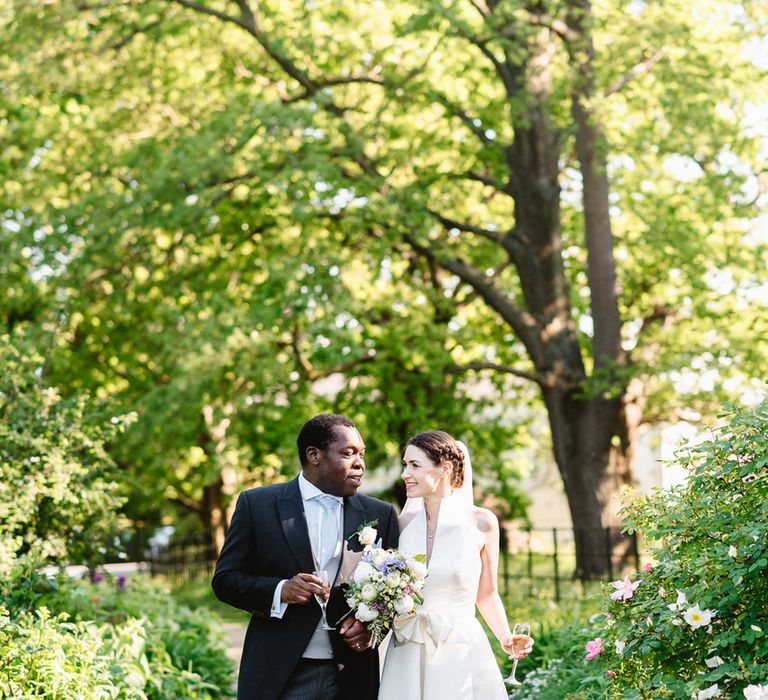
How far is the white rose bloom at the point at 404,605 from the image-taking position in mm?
5205

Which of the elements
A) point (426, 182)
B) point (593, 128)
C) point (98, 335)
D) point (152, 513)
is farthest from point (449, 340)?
point (152, 513)

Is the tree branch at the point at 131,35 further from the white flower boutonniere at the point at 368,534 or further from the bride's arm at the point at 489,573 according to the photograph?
the white flower boutonniere at the point at 368,534

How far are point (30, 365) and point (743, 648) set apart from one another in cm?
775

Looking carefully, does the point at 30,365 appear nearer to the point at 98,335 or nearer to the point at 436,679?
the point at 436,679

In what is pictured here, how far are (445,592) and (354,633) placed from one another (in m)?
0.85

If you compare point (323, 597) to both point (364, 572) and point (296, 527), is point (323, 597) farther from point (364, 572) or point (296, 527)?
point (296, 527)

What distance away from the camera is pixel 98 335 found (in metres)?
23.2

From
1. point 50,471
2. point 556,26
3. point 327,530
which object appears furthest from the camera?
point 556,26

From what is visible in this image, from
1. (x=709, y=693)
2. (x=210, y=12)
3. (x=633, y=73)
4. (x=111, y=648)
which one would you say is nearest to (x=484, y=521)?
(x=709, y=693)

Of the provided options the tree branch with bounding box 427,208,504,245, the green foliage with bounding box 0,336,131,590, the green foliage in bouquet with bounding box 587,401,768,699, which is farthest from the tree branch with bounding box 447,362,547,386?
the green foliage in bouquet with bounding box 587,401,768,699

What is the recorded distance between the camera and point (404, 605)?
5238 mm

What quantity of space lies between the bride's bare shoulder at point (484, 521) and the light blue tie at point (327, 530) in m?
0.93

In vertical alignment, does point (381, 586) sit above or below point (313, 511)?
below

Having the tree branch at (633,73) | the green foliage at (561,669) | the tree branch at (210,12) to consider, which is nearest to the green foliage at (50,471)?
the green foliage at (561,669)
